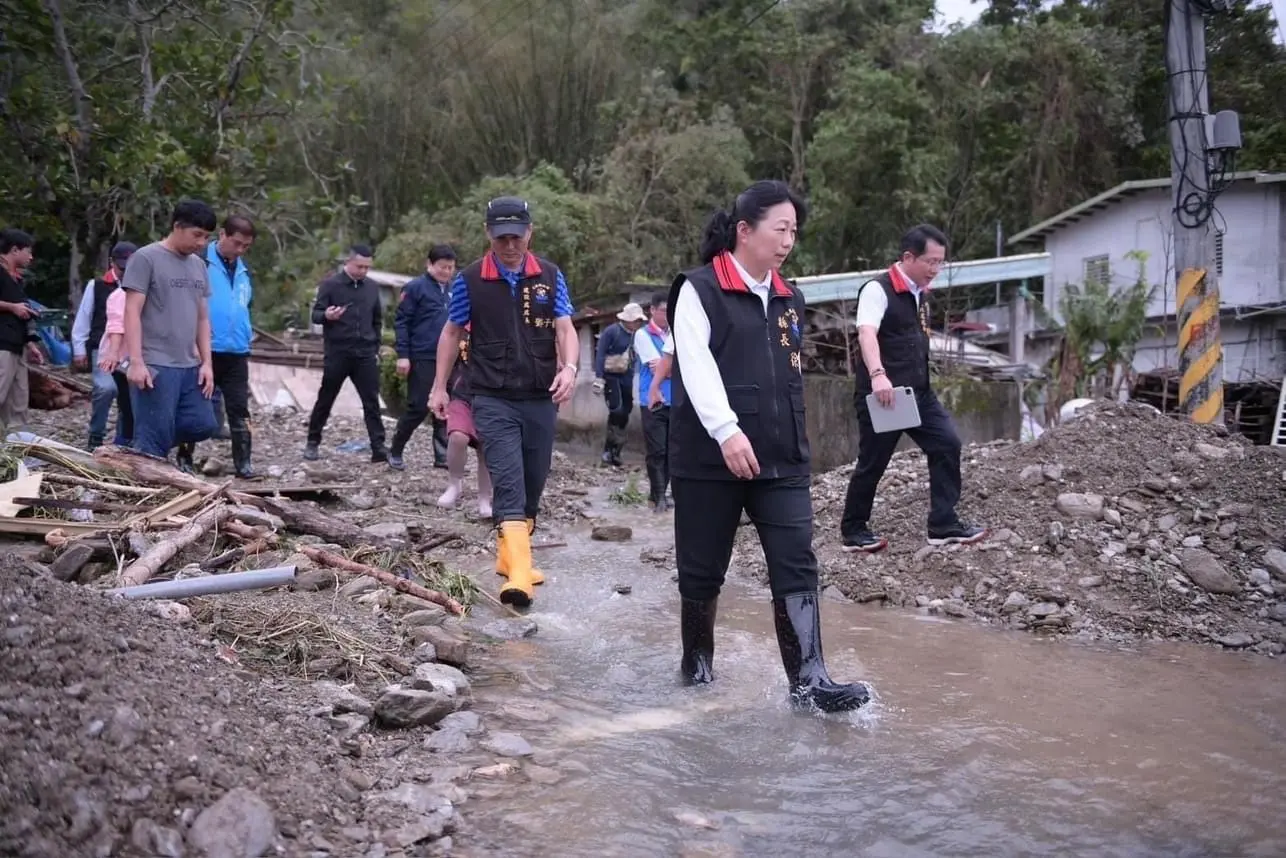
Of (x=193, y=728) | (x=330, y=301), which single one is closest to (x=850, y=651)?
(x=193, y=728)

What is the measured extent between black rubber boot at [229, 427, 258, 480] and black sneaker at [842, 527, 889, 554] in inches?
183

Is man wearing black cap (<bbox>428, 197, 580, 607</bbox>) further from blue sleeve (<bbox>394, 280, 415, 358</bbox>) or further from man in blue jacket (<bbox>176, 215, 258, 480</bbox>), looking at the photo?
blue sleeve (<bbox>394, 280, 415, 358</bbox>)

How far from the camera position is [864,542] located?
7.33 m

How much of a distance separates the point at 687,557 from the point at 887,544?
3.25 metres

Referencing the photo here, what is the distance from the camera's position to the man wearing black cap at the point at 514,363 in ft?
18.9

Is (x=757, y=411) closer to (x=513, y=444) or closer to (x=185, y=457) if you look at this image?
(x=513, y=444)

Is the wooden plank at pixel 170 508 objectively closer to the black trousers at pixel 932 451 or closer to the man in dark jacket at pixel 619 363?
the black trousers at pixel 932 451

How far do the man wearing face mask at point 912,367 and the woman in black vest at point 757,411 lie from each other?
102 inches

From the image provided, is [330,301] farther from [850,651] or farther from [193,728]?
[193,728]

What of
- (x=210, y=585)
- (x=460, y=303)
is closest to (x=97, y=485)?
(x=210, y=585)

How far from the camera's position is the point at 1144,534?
6.86 m

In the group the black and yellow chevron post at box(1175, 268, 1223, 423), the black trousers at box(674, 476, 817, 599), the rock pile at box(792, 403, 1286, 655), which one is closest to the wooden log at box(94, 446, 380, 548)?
the black trousers at box(674, 476, 817, 599)

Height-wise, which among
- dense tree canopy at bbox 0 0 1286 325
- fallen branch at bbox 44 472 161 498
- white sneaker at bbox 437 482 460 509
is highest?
dense tree canopy at bbox 0 0 1286 325

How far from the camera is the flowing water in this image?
10.7 feet
